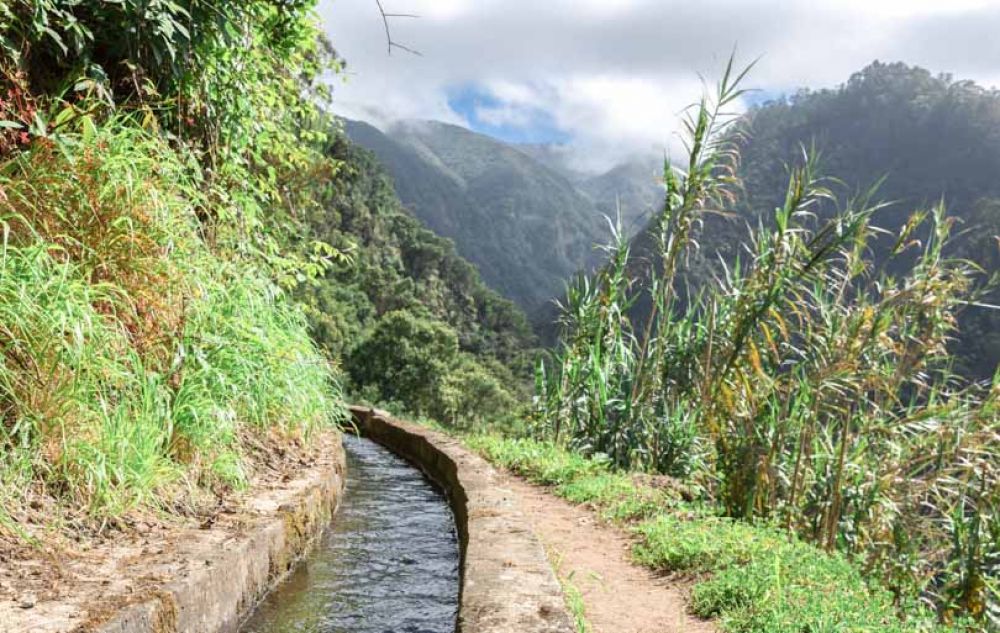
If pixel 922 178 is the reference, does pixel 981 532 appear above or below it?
below

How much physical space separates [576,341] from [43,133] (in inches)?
199

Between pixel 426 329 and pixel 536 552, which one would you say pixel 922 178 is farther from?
pixel 536 552

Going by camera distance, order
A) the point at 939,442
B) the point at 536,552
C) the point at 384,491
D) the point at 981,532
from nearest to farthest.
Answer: the point at 536,552, the point at 981,532, the point at 939,442, the point at 384,491

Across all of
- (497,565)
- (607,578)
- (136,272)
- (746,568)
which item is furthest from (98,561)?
(746,568)

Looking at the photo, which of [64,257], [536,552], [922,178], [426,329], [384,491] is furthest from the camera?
[922,178]

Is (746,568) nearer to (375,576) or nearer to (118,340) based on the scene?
(375,576)

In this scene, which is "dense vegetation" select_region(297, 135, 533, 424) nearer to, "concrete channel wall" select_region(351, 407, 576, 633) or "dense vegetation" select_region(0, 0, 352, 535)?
"dense vegetation" select_region(0, 0, 352, 535)

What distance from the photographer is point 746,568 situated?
10.7ft

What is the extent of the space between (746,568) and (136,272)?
2.83 metres

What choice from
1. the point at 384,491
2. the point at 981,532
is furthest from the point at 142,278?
the point at 981,532

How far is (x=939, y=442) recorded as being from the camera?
4.82 m

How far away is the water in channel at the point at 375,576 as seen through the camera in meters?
2.92

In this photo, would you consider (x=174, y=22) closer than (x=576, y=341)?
Yes

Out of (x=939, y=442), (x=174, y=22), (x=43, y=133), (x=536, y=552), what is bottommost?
(x=536, y=552)
